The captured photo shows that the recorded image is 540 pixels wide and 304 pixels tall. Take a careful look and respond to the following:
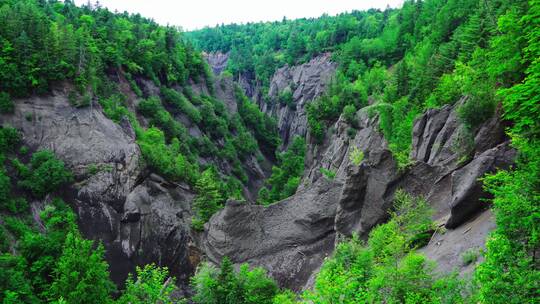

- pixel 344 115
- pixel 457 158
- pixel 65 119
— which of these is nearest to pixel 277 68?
pixel 344 115

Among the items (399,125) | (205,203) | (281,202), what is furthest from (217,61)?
(281,202)

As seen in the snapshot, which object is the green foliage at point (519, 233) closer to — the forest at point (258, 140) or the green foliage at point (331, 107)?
the forest at point (258, 140)

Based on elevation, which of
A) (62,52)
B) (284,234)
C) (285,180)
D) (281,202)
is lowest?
(285,180)

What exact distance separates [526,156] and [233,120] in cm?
7352

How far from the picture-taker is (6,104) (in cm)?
4466

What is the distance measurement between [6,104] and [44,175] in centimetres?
952

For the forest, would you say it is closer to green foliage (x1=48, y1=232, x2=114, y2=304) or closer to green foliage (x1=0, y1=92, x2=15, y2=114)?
green foliage (x1=48, y1=232, x2=114, y2=304)

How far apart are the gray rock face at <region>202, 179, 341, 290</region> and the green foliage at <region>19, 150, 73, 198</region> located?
726 inches

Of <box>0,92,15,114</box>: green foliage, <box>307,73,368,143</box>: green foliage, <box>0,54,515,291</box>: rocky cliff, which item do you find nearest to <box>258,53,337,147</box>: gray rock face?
<box>307,73,368,143</box>: green foliage

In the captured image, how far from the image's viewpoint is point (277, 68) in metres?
133

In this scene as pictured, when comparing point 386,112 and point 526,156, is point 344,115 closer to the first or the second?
A: point 386,112

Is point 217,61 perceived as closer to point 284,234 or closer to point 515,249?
point 284,234

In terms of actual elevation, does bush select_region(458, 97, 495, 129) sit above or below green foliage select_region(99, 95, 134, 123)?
above

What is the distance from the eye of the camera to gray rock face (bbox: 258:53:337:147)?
347 feet
